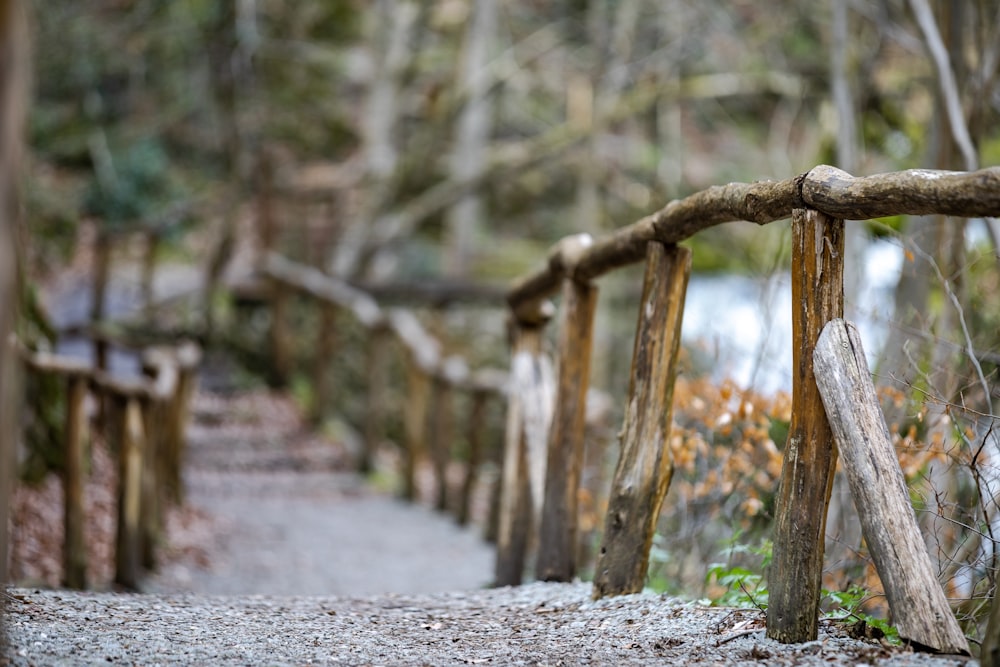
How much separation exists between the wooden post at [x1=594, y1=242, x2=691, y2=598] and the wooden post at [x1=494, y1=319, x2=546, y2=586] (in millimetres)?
1591

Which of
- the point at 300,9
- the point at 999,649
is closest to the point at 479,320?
the point at 300,9

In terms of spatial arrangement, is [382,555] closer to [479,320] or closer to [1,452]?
[1,452]

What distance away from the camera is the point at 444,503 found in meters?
9.29

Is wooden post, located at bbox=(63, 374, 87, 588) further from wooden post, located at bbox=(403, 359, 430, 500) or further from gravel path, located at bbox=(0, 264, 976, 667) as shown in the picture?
wooden post, located at bbox=(403, 359, 430, 500)

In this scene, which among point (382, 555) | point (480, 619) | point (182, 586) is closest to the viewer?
point (480, 619)

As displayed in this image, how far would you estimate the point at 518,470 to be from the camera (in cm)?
564

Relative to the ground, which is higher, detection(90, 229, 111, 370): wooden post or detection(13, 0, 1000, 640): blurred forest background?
detection(13, 0, 1000, 640): blurred forest background

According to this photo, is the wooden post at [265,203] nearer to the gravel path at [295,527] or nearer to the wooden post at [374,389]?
the gravel path at [295,527]

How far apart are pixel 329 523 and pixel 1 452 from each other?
6688 millimetres

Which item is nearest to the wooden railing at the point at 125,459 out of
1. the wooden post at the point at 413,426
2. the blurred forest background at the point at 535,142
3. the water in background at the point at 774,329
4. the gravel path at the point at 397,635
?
the gravel path at the point at 397,635

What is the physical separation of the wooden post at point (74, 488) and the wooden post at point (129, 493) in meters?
0.30

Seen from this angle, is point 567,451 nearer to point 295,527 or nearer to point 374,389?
point 295,527

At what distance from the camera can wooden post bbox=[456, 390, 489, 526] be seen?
832 centimetres

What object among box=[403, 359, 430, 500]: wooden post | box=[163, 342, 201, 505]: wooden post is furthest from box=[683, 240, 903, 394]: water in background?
box=[163, 342, 201, 505]: wooden post
